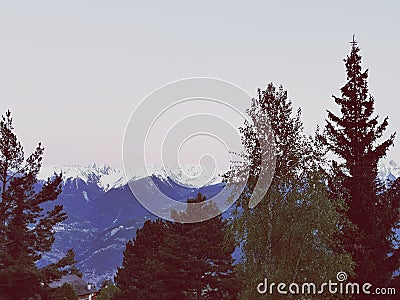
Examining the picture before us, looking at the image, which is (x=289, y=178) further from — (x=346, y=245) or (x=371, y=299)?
(x=371, y=299)

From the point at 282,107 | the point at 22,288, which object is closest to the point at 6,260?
the point at 22,288

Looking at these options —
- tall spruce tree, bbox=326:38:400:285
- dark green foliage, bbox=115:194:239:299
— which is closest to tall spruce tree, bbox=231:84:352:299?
tall spruce tree, bbox=326:38:400:285

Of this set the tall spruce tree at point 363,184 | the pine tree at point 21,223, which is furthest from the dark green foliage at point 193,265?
the tall spruce tree at point 363,184

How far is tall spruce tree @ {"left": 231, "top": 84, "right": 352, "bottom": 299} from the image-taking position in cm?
2906

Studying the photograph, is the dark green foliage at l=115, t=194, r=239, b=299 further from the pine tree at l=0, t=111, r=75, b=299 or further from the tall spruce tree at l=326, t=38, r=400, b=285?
the tall spruce tree at l=326, t=38, r=400, b=285

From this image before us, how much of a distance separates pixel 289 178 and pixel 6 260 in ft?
82.4

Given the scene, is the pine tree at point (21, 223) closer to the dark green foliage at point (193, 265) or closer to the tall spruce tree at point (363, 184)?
the dark green foliage at point (193, 265)

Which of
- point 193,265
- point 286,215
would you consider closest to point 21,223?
point 193,265

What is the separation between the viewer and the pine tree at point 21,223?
43000mm

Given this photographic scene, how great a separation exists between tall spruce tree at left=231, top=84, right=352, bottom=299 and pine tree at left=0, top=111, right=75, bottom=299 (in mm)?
20536

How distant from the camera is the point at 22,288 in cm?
4381

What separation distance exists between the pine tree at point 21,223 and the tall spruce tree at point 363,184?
24.9 m

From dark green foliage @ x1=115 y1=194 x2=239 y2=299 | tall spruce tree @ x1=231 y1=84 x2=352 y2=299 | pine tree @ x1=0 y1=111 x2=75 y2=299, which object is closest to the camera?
tall spruce tree @ x1=231 y1=84 x2=352 y2=299

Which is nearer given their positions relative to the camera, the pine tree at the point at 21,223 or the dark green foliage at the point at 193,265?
the pine tree at the point at 21,223
